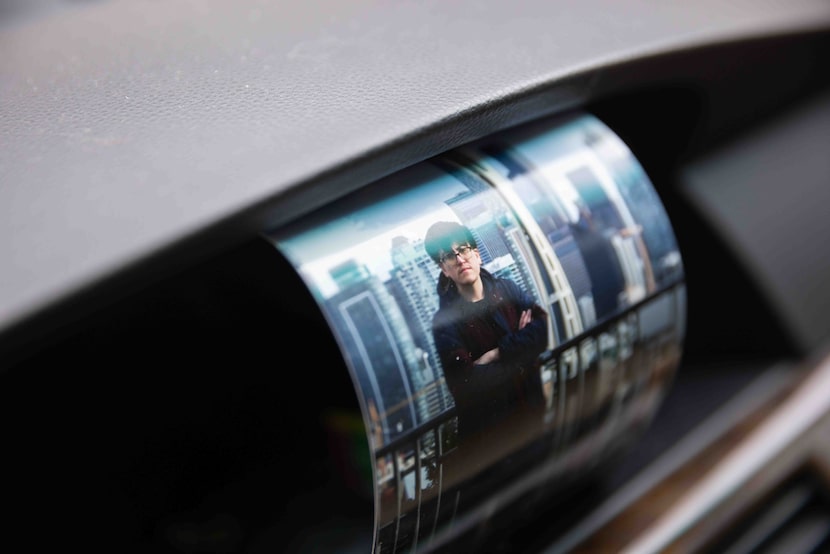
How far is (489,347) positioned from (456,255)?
2.2 inches

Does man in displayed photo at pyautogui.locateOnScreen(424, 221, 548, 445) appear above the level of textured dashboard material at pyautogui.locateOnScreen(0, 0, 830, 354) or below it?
below

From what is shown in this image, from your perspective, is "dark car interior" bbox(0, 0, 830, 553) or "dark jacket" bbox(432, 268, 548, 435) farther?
"dark car interior" bbox(0, 0, 830, 553)

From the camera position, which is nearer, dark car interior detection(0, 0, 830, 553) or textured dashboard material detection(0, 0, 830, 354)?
textured dashboard material detection(0, 0, 830, 354)

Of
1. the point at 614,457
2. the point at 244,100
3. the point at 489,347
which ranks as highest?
the point at 244,100

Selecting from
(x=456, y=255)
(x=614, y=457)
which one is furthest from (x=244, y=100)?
(x=614, y=457)

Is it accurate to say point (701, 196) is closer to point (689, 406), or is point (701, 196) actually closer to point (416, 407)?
point (689, 406)

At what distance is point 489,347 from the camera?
18.4 inches

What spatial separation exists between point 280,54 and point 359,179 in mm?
135

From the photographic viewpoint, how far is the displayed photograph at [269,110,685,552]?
0.43 metres

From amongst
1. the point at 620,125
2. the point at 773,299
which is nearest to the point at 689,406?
the point at 773,299

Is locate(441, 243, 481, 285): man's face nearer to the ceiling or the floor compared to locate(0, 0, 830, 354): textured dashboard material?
nearer to the floor

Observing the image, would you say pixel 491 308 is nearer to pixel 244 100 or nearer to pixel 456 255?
pixel 456 255

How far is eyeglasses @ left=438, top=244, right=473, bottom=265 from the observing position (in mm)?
457

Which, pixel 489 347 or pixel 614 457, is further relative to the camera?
pixel 614 457
